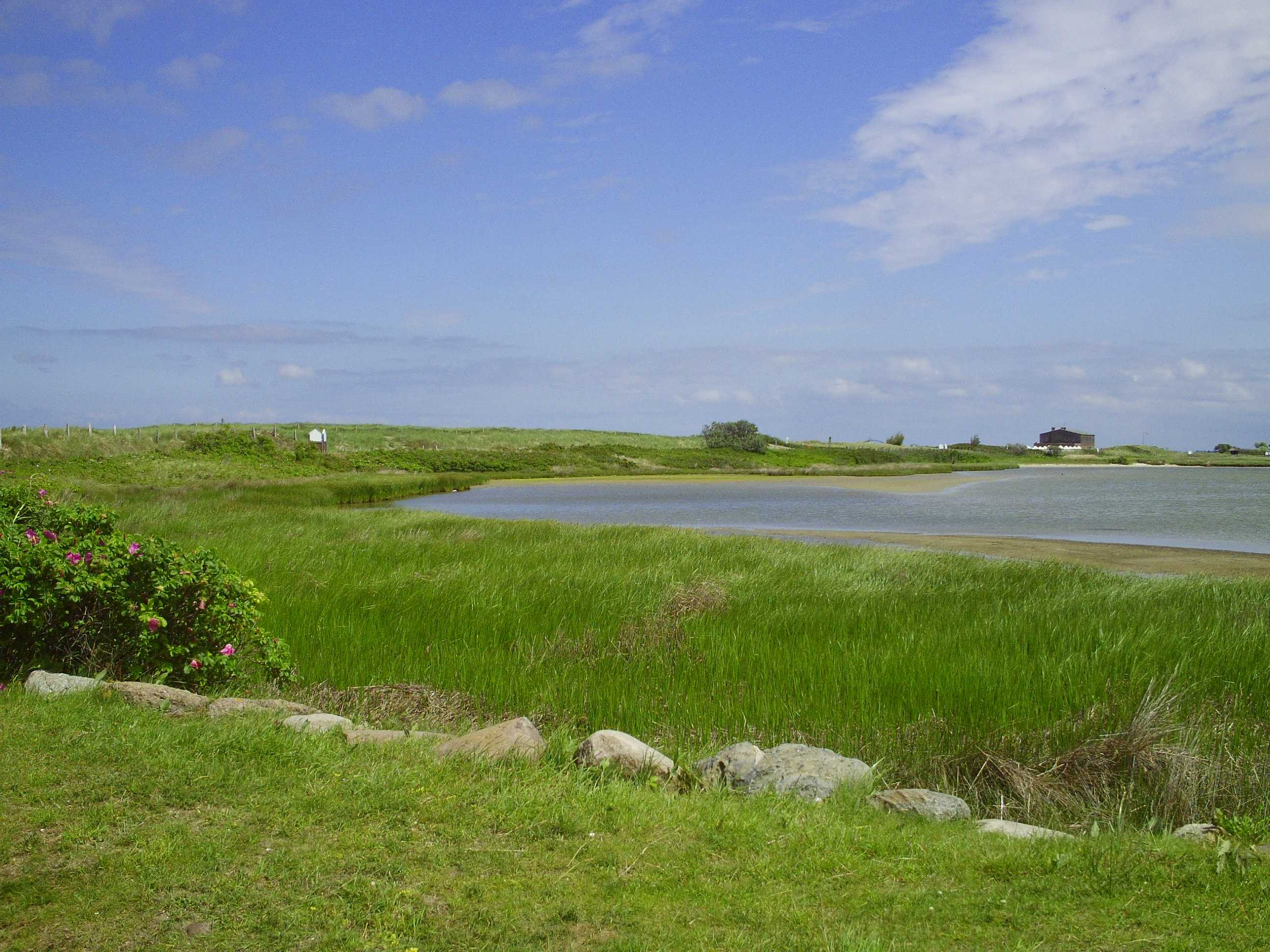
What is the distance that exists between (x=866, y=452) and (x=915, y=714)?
3900 inches

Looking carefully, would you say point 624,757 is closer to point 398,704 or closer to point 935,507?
point 398,704

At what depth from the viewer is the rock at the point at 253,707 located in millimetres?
6734

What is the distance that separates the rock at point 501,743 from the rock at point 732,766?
112 cm

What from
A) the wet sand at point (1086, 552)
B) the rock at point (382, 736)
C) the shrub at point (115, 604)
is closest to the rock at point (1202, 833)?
the rock at point (382, 736)

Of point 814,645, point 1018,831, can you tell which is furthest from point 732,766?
point 814,645

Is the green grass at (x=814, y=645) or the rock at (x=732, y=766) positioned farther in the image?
the green grass at (x=814, y=645)

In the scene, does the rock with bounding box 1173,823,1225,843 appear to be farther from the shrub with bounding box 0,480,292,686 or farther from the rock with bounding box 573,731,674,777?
the shrub with bounding box 0,480,292,686

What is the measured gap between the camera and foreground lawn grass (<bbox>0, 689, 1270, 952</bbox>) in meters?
3.80

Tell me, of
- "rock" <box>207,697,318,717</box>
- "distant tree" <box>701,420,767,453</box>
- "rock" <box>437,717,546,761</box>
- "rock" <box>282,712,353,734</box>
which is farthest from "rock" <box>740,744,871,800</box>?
"distant tree" <box>701,420,767,453</box>

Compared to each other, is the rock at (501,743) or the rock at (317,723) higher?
the rock at (501,743)

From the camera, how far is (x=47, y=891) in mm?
4055

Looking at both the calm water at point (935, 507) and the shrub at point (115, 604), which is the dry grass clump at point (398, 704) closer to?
the shrub at point (115, 604)

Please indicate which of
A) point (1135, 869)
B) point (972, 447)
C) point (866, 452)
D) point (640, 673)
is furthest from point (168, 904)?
point (972, 447)

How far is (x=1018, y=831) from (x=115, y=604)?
7.62m
